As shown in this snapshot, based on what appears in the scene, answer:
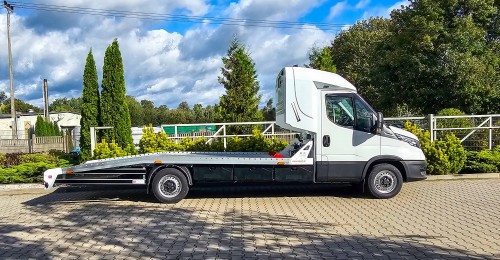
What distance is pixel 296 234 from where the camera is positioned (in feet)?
23.4

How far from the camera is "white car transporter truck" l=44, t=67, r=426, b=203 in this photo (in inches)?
384

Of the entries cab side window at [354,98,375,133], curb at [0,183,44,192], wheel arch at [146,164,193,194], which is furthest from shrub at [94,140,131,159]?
cab side window at [354,98,375,133]

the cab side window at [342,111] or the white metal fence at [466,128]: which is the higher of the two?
the cab side window at [342,111]

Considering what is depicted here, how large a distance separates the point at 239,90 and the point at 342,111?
13.7 meters

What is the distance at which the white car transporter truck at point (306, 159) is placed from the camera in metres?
9.74

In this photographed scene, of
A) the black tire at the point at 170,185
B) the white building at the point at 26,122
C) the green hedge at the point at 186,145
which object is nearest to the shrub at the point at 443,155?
the green hedge at the point at 186,145

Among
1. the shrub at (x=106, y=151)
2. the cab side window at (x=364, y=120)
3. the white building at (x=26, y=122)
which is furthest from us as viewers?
the white building at (x=26, y=122)

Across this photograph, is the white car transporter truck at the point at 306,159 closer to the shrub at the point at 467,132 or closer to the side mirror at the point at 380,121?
the side mirror at the point at 380,121

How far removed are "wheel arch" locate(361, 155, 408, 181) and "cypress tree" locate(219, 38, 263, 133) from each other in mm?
12972

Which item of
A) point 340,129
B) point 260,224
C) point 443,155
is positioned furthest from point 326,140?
point 443,155

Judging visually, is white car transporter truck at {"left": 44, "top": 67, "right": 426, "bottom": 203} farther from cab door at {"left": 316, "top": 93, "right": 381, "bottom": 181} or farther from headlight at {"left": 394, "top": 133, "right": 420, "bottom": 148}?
headlight at {"left": 394, "top": 133, "right": 420, "bottom": 148}

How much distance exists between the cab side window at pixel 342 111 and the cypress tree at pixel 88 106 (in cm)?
826

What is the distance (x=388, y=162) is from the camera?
10.1 meters

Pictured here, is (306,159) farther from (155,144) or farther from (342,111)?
(155,144)
